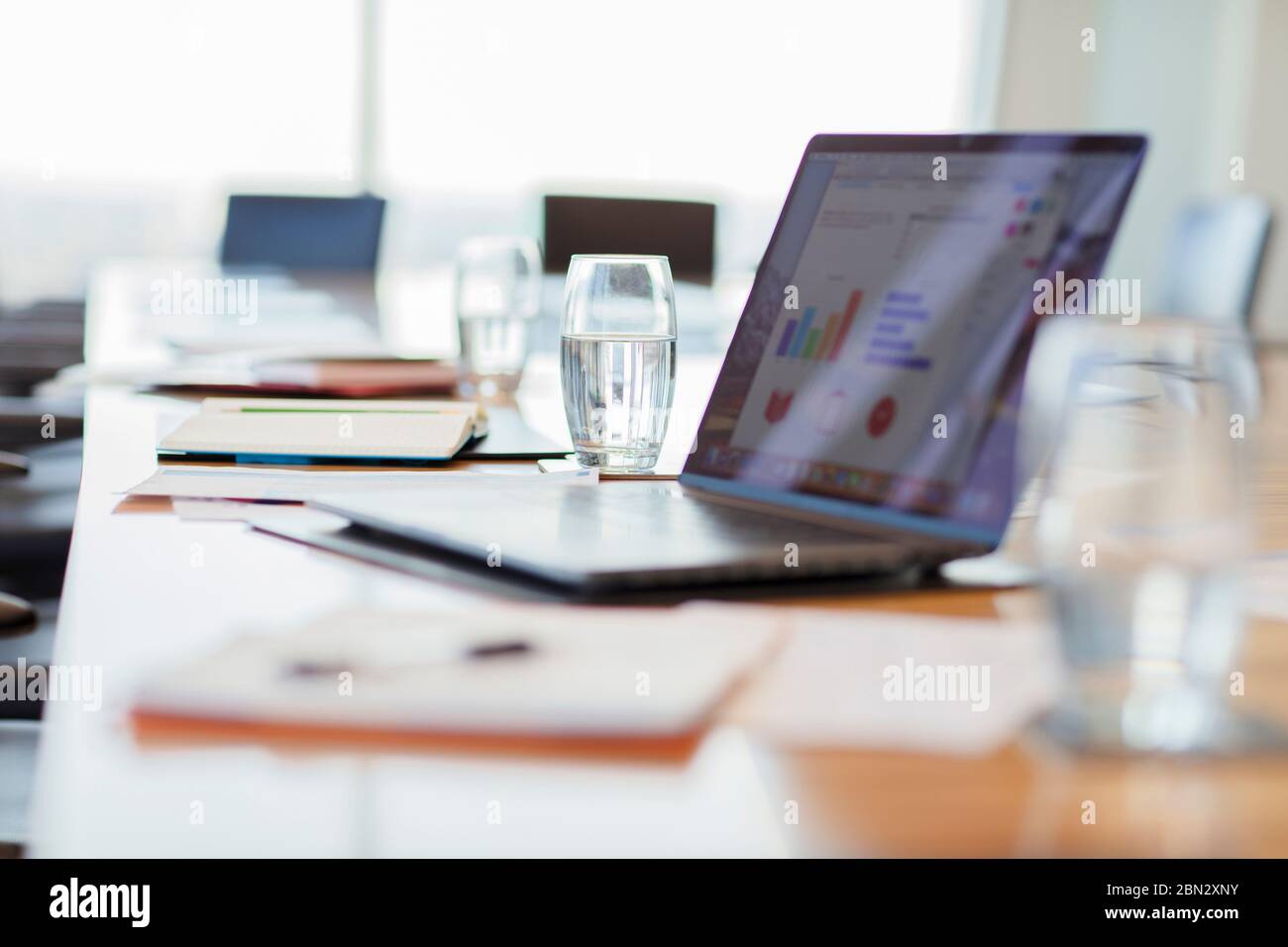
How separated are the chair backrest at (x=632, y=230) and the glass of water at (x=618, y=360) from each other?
2076 millimetres

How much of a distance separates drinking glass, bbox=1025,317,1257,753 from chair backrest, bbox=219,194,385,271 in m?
3.29

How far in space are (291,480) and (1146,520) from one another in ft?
2.15

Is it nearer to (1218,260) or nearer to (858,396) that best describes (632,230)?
(1218,260)

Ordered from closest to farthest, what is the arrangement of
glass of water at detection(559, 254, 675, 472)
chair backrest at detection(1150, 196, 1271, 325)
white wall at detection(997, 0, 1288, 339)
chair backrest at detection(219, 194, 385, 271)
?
glass of water at detection(559, 254, 675, 472) < chair backrest at detection(1150, 196, 1271, 325) < chair backrest at detection(219, 194, 385, 271) < white wall at detection(997, 0, 1288, 339)

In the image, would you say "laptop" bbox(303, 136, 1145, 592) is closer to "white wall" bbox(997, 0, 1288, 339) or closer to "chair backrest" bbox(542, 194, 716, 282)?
"chair backrest" bbox(542, 194, 716, 282)

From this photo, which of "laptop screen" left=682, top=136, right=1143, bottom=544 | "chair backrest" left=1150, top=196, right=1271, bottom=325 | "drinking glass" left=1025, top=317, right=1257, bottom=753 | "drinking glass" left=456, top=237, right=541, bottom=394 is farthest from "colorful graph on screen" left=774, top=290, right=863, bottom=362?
"chair backrest" left=1150, top=196, right=1271, bottom=325

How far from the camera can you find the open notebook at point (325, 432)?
1106 millimetres

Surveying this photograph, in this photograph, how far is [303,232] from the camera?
149 inches

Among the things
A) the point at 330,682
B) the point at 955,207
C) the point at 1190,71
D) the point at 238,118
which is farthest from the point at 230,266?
the point at 1190,71

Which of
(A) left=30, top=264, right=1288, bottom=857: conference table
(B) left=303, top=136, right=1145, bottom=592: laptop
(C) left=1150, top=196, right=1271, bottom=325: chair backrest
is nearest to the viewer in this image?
(A) left=30, top=264, right=1288, bottom=857: conference table

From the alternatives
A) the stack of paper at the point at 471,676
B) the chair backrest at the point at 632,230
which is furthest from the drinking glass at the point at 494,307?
the chair backrest at the point at 632,230

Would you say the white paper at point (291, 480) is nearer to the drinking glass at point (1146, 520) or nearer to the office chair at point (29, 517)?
the office chair at point (29, 517)

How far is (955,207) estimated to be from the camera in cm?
90

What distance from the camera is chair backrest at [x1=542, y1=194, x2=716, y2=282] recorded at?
10.7 ft
